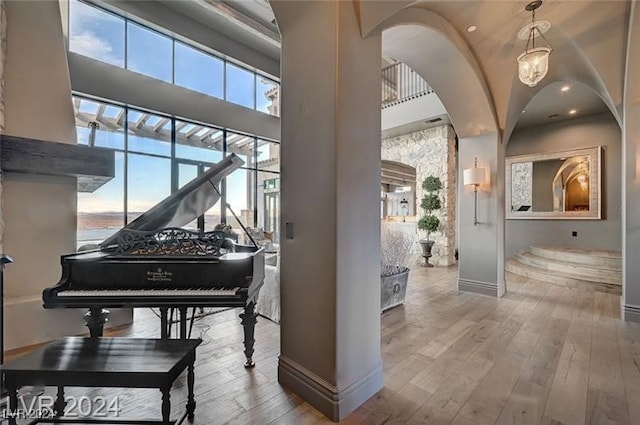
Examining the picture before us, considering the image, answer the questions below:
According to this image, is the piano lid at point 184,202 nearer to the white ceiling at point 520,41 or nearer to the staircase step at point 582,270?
the white ceiling at point 520,41

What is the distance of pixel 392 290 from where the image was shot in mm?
3750

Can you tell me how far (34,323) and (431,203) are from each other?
23.5 ft

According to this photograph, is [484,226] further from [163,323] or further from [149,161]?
[149,161]

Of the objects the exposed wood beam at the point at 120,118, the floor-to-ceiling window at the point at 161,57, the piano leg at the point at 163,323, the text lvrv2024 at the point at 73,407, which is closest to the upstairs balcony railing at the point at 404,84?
the floor-to-ceiling window at the point at 161,57

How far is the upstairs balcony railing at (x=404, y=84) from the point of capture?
6791 mm

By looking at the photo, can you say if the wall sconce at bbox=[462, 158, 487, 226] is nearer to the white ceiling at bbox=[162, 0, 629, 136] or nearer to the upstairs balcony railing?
the white ceiling at bbox=[162, 0, 629, 136]

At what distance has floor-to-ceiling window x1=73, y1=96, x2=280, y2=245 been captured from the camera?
6227mm

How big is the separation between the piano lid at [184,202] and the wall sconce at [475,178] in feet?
11.8

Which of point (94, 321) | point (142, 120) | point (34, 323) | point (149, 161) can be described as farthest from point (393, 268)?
point (142, 120)

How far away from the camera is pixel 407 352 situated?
258 cm

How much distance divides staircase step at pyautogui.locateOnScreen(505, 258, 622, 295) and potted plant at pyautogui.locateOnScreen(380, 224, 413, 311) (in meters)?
3.35

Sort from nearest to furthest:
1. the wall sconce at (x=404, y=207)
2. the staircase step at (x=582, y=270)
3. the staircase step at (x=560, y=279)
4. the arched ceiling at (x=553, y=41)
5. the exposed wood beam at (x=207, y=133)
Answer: the arched ceiling at (x=553, y=41), the staircase step at (x=560, y=279), the staircase step at (x=582, y=270), the exposed wood beam at (x=207, y=133), the wall sconce at (x=404, y=207)

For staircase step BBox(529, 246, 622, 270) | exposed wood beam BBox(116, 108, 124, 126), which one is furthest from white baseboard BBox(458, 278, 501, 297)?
exposed wood beam BBox(116, 108, 124, 126)

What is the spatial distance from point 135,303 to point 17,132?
2453 millimetres
